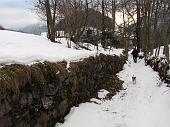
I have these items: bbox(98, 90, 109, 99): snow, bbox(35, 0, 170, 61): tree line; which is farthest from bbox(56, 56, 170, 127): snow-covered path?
bbox(35, 0, 170, 61): tree line

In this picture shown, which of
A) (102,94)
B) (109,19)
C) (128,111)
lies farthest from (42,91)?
(109,19)

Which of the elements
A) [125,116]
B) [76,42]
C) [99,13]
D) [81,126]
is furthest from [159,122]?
[99,13]

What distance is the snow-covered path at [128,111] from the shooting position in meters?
10.8

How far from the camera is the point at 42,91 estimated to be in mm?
9125

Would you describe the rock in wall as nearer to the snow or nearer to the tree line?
the snow

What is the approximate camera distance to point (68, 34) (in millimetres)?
24016

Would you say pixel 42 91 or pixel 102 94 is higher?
pixel 42 91

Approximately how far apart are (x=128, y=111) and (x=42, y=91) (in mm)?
4438

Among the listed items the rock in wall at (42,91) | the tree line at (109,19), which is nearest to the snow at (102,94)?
the rock in wall at (42,91)

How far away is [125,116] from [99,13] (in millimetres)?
27833

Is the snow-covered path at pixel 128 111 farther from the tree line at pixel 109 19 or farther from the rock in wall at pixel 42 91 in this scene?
the tree line at pixel 109 19

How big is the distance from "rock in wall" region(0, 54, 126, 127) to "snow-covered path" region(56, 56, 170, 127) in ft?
1.54

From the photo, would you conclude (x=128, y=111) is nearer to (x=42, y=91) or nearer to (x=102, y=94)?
(x=102, y=94)

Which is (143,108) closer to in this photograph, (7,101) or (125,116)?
(125,116)
